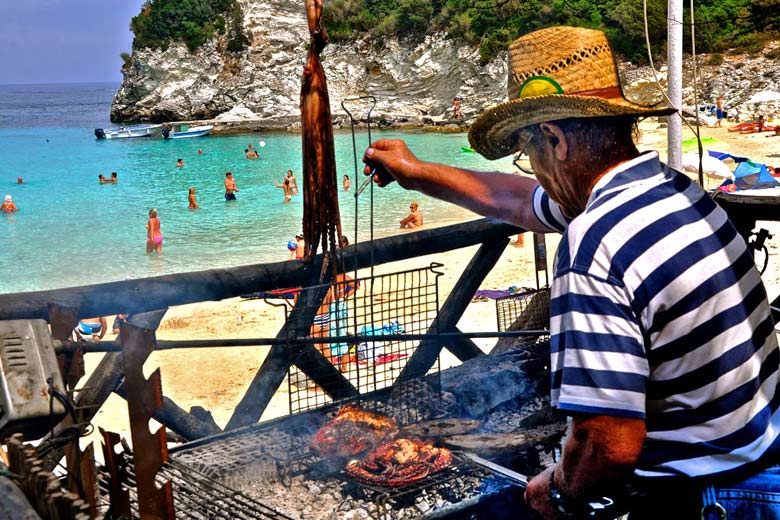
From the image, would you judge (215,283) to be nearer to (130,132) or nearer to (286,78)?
(286,78)

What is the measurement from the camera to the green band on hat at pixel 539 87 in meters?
1.70

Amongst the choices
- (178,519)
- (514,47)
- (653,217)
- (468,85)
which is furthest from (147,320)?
(468,85)

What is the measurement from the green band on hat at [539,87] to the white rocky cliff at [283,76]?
59.1 meters

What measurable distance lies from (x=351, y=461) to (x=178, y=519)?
2.51 ft

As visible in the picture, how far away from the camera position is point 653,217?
1.48m

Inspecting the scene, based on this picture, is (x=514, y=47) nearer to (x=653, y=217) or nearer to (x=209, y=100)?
(x=653, y=217)

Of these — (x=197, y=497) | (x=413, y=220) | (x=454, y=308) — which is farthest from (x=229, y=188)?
(x=197, y=497)

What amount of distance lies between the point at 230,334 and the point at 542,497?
11255 millimetres

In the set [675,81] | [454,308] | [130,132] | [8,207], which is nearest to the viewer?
[454,308]

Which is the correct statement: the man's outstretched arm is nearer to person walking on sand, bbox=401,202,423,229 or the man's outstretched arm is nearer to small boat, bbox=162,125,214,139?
person walking on sand, bbox=401,202,423,229

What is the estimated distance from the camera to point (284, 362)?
10.8 ft

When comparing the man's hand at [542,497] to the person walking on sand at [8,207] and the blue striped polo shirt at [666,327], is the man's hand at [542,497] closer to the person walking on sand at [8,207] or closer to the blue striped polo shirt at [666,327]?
the blue striped polo shirt at [666,327]

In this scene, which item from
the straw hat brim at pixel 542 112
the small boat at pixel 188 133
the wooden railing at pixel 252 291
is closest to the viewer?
the straw hat brim at pixel 542 112

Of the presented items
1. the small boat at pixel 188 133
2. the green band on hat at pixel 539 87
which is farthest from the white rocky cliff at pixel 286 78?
the green band on hat at pixel 539 87
